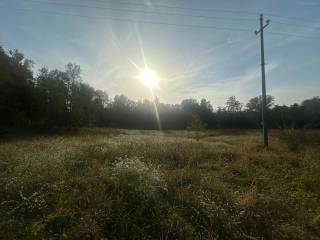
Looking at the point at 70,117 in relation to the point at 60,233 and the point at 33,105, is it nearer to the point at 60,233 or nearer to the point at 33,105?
the point at 33,105

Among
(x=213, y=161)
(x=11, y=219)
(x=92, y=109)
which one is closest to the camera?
(x=11, y=219)

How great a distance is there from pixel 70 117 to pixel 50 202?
37.1 m

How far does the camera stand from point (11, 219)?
4.89 meters

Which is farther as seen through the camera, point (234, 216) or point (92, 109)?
point (92, 109)

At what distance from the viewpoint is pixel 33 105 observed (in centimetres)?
3616

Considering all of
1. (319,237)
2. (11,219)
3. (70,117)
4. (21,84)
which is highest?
(21,84)

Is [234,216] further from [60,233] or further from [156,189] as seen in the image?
[60,233]

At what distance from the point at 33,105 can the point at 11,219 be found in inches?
1388

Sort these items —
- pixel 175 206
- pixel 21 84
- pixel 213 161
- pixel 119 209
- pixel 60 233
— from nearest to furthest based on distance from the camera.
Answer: pixel 60 233
pixel 119 209
pixel 175 206
pixel 213 161
pixel 21 84

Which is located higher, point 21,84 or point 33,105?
point 21,84

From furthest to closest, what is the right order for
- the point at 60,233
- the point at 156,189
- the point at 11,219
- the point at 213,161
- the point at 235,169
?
the point at 213,161, the point at 235,169, the point at 156,189, the point at 11,219, the point at 60,233

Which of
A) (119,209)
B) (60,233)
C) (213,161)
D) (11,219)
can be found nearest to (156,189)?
(119,209)

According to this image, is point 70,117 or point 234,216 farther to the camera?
point 70,117

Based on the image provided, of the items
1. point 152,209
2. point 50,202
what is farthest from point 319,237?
point 50,202
